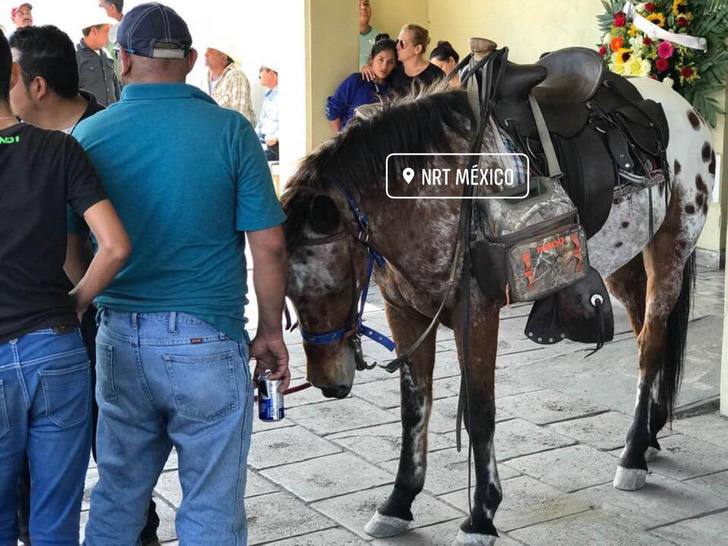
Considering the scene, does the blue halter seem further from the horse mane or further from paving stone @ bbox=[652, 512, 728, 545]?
paving stone @ bbox=[652, 512, 728, 545]

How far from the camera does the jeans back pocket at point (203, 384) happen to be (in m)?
2.29

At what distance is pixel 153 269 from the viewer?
2.29 meters

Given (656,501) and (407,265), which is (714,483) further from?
(407,265)

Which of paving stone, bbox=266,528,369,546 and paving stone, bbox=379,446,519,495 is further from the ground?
paving stone, bbox=266,528,369,546

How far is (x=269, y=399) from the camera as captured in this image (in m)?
2.66

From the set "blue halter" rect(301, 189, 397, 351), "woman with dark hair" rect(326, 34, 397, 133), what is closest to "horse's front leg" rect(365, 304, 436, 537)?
"blue halter" rect(301, 189, 397, 351)

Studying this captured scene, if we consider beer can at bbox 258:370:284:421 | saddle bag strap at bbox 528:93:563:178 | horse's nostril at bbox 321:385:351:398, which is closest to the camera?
beer can at bbox 258:370:284:421

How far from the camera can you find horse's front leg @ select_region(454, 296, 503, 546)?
316 cm

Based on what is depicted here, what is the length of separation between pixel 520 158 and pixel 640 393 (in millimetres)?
1298

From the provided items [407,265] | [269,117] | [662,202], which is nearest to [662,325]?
[662,202]

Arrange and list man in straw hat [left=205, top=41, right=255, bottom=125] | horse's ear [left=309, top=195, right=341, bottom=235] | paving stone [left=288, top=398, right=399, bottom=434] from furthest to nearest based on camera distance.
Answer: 1. man in straw hat [left=205, top=41, right=255, bottom=125]
2. paving stone [left=288, top=398, right=399, bottom=434]
3. horse's ear [left=309, top=195, right=341, bottom=235]

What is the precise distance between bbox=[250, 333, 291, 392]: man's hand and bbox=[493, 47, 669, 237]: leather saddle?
1.17 meters

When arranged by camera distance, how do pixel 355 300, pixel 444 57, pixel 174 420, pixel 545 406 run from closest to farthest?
pixel 174 420 < pixel 355 300 < pixel 545 406 < pixel 444 57

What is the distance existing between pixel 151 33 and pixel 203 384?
0.82m
